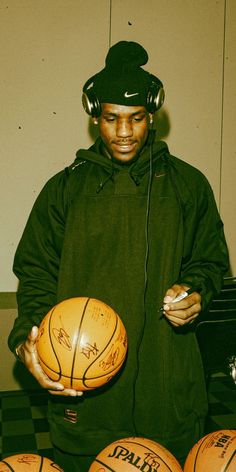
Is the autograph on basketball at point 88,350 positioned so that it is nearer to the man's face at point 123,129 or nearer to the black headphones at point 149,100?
the man's face at point 123,129

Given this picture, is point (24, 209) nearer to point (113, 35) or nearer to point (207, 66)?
point (113, 35)

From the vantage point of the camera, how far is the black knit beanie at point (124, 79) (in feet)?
5.10

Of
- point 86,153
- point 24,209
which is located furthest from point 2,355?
point 86,153

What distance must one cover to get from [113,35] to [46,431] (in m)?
2.56

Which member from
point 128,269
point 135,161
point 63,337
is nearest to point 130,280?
point 128,269

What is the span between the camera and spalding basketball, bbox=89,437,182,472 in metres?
1.23

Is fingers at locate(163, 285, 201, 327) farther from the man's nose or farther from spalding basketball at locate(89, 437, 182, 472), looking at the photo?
the man's nose

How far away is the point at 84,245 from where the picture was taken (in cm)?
158

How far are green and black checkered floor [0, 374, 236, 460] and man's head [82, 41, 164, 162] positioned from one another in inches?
74.3

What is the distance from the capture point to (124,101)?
1.55m

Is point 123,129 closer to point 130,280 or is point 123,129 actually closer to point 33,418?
point 130,280

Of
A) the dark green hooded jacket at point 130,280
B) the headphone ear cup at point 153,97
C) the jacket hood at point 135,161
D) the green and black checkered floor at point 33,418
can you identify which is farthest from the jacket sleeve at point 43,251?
the green and black checkered floor at point 33,418

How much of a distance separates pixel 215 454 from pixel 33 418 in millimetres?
2139

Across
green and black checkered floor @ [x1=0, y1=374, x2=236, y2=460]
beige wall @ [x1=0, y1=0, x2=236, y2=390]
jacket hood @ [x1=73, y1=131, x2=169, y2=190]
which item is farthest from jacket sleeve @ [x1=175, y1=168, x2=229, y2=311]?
beige wall @ [x1=0, y1=0, x2=236, y2=390]
